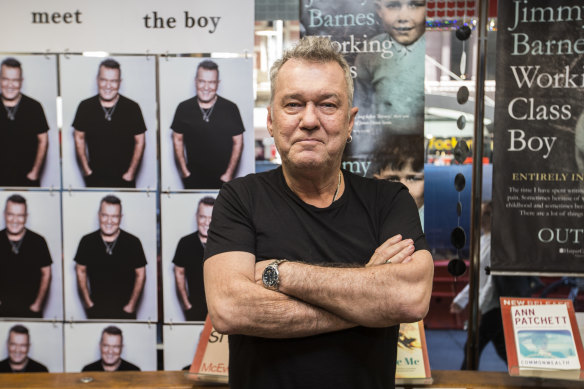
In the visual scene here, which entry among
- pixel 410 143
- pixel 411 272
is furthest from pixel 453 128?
pixel 411 272

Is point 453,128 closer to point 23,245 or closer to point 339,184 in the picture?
point 339,184

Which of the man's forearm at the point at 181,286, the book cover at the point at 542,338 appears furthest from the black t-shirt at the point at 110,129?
the book cover at the point at 542,338

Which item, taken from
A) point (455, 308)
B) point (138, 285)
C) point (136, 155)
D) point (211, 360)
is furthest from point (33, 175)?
point (455, 308)

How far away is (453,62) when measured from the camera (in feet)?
8.82

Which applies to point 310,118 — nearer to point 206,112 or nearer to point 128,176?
point 206,112

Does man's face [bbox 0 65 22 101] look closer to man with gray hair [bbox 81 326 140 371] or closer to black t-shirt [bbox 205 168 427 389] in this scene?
man with gray hair [bbox 81 326 140 371]

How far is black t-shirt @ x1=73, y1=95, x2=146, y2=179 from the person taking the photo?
9.01 feet

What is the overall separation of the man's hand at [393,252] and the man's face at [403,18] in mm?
1402

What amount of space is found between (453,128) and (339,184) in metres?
1.15

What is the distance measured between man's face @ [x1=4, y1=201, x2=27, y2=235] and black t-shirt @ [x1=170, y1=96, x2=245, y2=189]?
3.23 ft

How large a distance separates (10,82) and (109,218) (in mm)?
922

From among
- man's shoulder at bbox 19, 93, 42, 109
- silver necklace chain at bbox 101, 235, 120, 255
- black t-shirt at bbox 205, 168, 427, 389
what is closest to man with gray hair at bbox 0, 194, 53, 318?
silver necklace chain at bbox 101, 235, 120, 255

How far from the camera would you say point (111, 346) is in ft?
9.27

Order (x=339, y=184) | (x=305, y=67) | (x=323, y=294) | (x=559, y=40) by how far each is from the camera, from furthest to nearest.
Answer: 1. (x=559, y=40)
2. (x=339, y=184)
3. (x=305, y=67)
4. (x=323, y=294)
